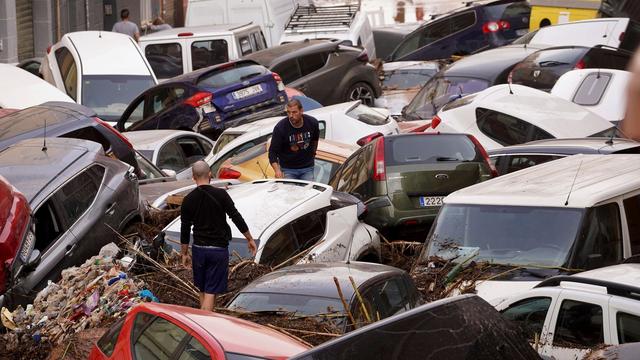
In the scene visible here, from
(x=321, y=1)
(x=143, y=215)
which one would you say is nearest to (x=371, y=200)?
(x=143, y=215)

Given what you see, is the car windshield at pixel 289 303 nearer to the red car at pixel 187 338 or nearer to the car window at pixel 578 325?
the red car at pixel 187 338

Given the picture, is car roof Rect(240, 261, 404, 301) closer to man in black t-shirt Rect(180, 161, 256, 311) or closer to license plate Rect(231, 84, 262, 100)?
man in black t-shirt Rect(180, 161, 256, 311)

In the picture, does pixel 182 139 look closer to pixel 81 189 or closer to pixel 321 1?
pixel 81 189

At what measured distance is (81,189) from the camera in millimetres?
11984

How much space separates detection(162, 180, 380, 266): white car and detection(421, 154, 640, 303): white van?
129cm

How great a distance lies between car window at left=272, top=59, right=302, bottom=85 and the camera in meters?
23.1

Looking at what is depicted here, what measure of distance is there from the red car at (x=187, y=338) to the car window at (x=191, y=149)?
34.2 ft

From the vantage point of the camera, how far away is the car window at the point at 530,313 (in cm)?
808

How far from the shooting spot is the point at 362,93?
77.7ft

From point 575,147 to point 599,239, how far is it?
3.70m

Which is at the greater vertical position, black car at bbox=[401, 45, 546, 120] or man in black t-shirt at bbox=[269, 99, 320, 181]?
man in black t-shirt at bbox=[269, 99, 320, 181]

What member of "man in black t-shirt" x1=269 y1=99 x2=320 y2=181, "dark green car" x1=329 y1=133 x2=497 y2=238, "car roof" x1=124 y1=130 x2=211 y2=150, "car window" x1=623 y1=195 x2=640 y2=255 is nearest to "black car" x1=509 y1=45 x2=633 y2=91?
"car roof" x1=124 y1=130 x2=211 y2=150

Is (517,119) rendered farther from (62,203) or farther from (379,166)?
(62,203)

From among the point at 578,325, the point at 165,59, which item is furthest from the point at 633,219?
the point at 165,59
